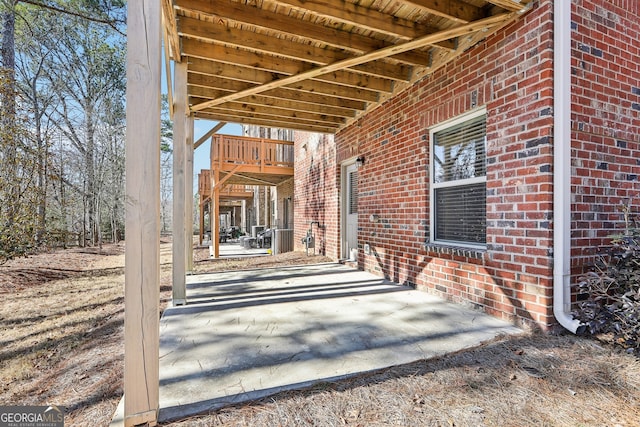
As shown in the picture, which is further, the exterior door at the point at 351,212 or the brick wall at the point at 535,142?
the exterior door at the point at 351,212

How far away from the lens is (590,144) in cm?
274

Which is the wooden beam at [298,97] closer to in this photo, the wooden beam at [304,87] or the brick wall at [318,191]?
the wooden beam at [304,87]

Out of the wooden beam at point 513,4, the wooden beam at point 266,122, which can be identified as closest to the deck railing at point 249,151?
the wooden beam at point 266,122

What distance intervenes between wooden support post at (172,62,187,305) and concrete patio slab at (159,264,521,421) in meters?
0.28

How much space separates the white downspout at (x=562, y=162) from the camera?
2.54m

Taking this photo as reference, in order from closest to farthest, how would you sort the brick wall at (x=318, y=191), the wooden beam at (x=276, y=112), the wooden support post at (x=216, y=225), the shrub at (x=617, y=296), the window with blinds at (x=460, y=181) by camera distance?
the shrub at (x=617, y=296) < the window with blinds at (x=460, y=181) < the wooden beam at (x=276, y=112) < the brick wall at (x=318, y=191) < the wooden support post at (x=216, y=225)

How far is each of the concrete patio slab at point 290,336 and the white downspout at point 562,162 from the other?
1.69ft

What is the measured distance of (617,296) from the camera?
7.55 feet

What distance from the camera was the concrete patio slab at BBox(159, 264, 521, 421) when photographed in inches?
75.6

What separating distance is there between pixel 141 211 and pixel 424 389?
1848mm

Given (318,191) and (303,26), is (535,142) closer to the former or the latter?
(303,26)

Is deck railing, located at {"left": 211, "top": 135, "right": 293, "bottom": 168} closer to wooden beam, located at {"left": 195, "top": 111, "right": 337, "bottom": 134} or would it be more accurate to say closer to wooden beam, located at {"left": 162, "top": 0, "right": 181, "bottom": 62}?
wooden beam, located at {"left": 195, "top": 111, "right": 337, "bottom": 134}

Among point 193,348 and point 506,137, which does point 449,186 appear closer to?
point 506,137

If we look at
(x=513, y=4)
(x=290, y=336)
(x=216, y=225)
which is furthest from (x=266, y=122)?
(x=216, y=225)
